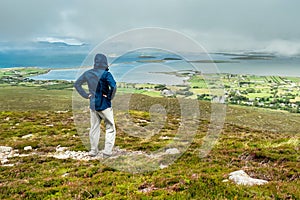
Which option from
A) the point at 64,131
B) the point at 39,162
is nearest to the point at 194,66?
the point at 39,162

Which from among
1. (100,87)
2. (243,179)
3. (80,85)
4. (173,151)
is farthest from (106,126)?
(243,179)

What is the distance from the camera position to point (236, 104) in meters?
106

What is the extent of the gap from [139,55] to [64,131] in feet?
47.0

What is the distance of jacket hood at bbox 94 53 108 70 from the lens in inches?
503

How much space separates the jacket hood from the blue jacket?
5 cm

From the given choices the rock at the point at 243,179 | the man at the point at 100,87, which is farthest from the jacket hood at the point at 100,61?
the rock at the point at 243,179

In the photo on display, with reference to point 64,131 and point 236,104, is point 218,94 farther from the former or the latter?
point 236,104

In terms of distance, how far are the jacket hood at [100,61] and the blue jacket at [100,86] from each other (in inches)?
1.8

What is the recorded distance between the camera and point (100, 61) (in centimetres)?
1283

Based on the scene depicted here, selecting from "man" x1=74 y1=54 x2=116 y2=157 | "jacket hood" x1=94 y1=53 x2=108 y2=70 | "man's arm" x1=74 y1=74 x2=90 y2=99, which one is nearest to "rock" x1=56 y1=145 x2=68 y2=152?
"man" x1=74 y1=54 x2=116 y2=157

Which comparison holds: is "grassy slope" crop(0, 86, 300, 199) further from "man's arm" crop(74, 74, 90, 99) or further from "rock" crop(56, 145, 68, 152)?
"man's arm" crop(74, 74, 90, 99)

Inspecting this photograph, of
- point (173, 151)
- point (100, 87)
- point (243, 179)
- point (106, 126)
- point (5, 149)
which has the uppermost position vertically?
point (100, 87)

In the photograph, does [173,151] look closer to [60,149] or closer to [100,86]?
[100,86]

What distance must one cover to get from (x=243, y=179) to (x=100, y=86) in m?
7.16
